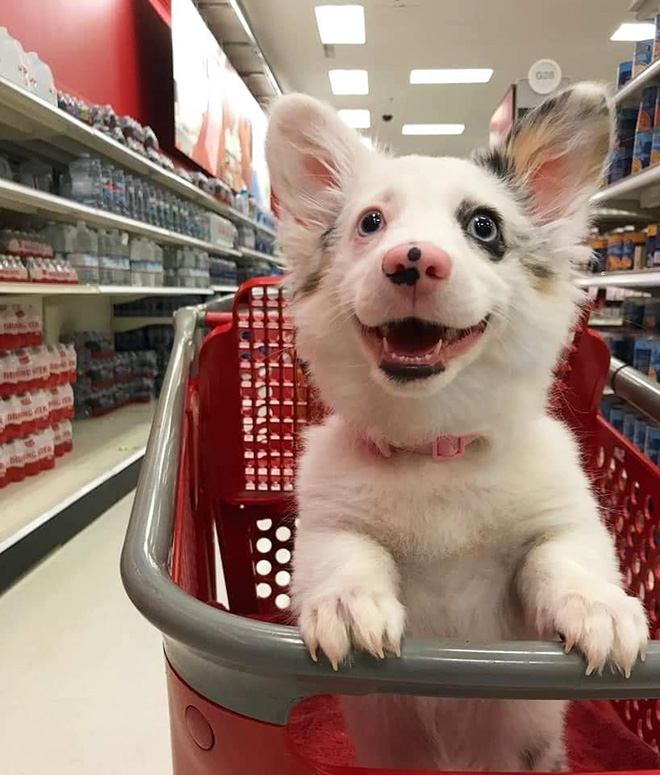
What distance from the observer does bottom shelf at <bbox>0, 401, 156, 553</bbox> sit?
2.77 m

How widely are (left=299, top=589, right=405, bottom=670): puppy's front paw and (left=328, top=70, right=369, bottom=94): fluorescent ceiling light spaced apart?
1031 cm

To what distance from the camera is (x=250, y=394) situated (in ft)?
5.62

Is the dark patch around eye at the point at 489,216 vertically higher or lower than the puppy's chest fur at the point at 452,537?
higher

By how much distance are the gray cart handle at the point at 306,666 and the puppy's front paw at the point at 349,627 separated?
0.01m

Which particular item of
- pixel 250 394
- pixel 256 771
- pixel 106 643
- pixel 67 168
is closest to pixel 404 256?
pixel 256 771

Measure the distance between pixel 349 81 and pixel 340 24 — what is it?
2.38 m

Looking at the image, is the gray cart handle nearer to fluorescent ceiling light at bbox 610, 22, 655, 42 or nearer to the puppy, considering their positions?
the puppy

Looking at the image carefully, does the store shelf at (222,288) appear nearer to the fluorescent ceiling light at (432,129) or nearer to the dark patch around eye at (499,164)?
the dark patch around eye at (499,164)

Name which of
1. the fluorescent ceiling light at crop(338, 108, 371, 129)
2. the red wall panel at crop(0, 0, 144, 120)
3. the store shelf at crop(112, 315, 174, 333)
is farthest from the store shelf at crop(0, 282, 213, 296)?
the fluorescent ceiling light at crop(338, 108, 371, 129)

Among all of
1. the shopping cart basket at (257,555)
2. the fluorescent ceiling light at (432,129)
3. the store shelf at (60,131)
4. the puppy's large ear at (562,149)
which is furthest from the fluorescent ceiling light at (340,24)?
the puppy's large ear at (562,149)

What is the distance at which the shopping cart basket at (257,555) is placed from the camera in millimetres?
630

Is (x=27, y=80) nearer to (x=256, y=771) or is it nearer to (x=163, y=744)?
(x=163, y=744)

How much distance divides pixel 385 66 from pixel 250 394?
928 cm

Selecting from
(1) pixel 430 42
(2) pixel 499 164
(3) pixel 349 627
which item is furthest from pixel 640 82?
(1) pixel 430 42
